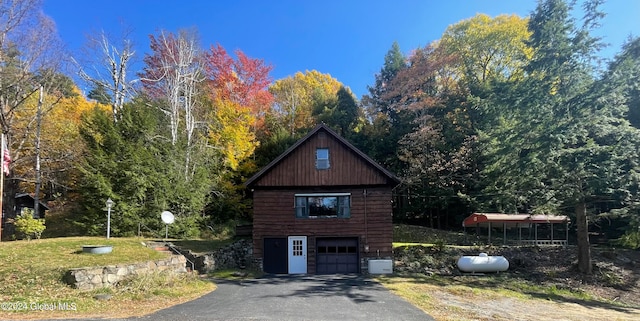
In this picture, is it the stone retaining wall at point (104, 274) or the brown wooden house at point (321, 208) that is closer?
the stone retaining wall at point (104, 274)

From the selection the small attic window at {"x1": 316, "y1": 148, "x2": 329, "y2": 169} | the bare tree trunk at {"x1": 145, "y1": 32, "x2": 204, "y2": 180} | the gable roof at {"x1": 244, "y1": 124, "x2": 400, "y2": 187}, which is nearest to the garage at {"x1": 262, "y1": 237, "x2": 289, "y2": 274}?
the gable roof at {"x1": 244, "y1": 124, "x2": 400, "y2": 187}

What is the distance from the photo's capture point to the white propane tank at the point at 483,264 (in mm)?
20875

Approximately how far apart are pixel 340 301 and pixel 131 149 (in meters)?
18.2

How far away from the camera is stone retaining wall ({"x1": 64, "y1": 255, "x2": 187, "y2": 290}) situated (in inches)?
461

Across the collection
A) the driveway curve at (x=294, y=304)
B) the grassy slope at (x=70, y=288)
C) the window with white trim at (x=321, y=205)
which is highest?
the window with white trim at (x=321, y=205)

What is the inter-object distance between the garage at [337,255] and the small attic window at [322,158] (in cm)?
413

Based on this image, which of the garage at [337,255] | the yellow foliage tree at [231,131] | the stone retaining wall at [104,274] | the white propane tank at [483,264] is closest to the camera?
the stone retaining wall at [104,274]

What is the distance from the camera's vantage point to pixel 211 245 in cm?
2259

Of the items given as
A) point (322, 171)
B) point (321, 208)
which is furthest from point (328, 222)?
point (322, 171)

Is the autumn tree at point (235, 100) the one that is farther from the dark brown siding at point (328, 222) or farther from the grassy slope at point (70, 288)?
the grassy slope at point (70, 288)

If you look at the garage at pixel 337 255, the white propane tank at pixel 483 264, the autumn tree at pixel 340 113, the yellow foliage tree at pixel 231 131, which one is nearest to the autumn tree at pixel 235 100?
the yellow foliage tree at pixel 231 131

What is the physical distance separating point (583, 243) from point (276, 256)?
16790 millimetres

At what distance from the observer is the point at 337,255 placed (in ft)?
72.0

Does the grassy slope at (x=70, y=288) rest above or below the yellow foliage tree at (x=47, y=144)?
below
